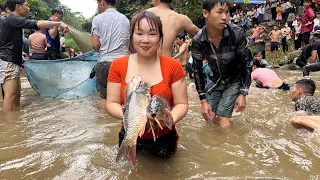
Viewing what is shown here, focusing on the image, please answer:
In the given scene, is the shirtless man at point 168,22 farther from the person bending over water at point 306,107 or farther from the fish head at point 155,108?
the fish head at point 155,108

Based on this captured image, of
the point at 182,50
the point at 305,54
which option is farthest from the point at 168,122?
the point at 305,54

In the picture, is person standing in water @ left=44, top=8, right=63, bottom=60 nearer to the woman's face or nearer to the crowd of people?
the crowd of people

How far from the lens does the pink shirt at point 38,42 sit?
7145 mm

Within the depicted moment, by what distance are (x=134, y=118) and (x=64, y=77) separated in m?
4.58

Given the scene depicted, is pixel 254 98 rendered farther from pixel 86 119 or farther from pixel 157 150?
pixel 157 150

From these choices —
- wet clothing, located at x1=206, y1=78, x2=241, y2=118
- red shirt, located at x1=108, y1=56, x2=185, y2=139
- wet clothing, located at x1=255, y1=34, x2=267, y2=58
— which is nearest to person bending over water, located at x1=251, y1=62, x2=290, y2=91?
wet clothing, located at x1=206, y1=78, x2=241, y2=118

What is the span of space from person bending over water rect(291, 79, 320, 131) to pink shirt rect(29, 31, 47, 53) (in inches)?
209

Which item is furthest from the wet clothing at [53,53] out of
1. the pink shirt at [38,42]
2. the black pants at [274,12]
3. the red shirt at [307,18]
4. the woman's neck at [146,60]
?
the black pants at [274,12]

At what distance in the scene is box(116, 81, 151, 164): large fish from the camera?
1927mm

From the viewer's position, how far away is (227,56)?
339 centimetres

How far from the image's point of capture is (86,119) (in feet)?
14.9

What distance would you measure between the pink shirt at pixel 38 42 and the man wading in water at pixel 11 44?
2.28m

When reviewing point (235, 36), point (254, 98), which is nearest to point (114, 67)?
point (235, 36)

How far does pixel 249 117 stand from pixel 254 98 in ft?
5.36
